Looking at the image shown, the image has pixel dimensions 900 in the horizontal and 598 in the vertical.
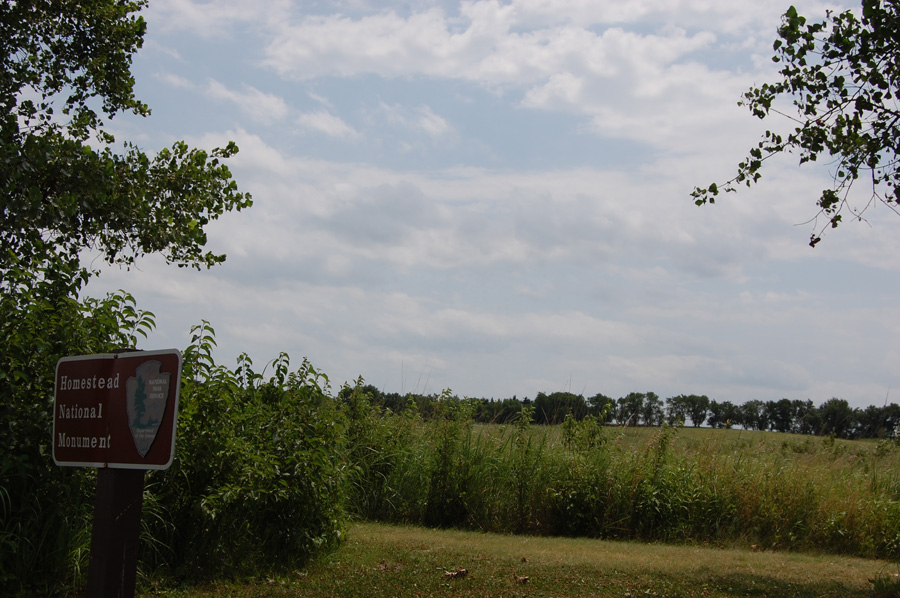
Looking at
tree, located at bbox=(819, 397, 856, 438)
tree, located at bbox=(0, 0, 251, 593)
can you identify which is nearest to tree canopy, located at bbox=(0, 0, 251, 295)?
tree, located at bbox=(0, 0, 251, 593)

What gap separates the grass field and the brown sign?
2.77 m

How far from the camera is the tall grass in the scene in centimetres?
1182

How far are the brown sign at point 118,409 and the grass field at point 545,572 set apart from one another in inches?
109

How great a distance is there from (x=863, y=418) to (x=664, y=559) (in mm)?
8830

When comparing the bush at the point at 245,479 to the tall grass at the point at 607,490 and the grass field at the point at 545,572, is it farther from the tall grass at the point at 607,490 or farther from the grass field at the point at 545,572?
the tall grass at the point at 607,490

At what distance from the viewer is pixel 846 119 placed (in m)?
8.04

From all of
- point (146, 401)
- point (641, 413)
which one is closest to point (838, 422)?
point (641, 413)

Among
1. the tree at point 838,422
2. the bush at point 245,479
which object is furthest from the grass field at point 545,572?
the tree at point 838,422

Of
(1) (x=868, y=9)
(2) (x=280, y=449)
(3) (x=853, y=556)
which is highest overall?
(1) (x=868, y=9)

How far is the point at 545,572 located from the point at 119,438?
17.9ft

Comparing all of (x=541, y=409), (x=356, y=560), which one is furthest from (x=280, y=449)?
(x=541, y=409)

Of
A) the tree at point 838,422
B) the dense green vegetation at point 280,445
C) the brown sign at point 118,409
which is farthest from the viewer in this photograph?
the tree at point 838,422

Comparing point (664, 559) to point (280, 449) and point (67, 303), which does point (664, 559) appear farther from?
point (67, 303)

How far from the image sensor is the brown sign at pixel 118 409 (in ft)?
11.9
